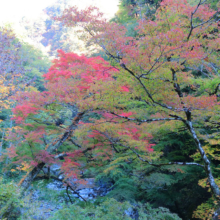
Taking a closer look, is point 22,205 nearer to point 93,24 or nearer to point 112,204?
point 112,204

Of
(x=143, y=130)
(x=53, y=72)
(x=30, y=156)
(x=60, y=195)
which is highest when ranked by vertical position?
(x=53, y=72)

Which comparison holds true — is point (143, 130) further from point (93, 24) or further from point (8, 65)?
point (8, 65)

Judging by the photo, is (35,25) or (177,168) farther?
(35,25)

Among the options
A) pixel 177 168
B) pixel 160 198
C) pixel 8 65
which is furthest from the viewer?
pixel 8 65

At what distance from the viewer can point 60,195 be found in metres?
7.77

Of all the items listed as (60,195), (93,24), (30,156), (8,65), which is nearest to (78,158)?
(30,156)

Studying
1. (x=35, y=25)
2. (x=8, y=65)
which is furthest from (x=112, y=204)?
(x=35, y=25)

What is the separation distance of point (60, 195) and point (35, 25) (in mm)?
35798

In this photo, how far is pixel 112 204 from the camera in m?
3.97

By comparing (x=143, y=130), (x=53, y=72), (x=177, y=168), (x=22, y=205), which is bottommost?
(x=22, y=205)

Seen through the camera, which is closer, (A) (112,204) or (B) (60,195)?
(A) (112,204)

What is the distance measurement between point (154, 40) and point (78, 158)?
512 cm

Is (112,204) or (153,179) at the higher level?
(153,179)

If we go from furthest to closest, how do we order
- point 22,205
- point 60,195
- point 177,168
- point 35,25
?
point 35,25 < point 60,195 < point 177,168 < point 22,205
